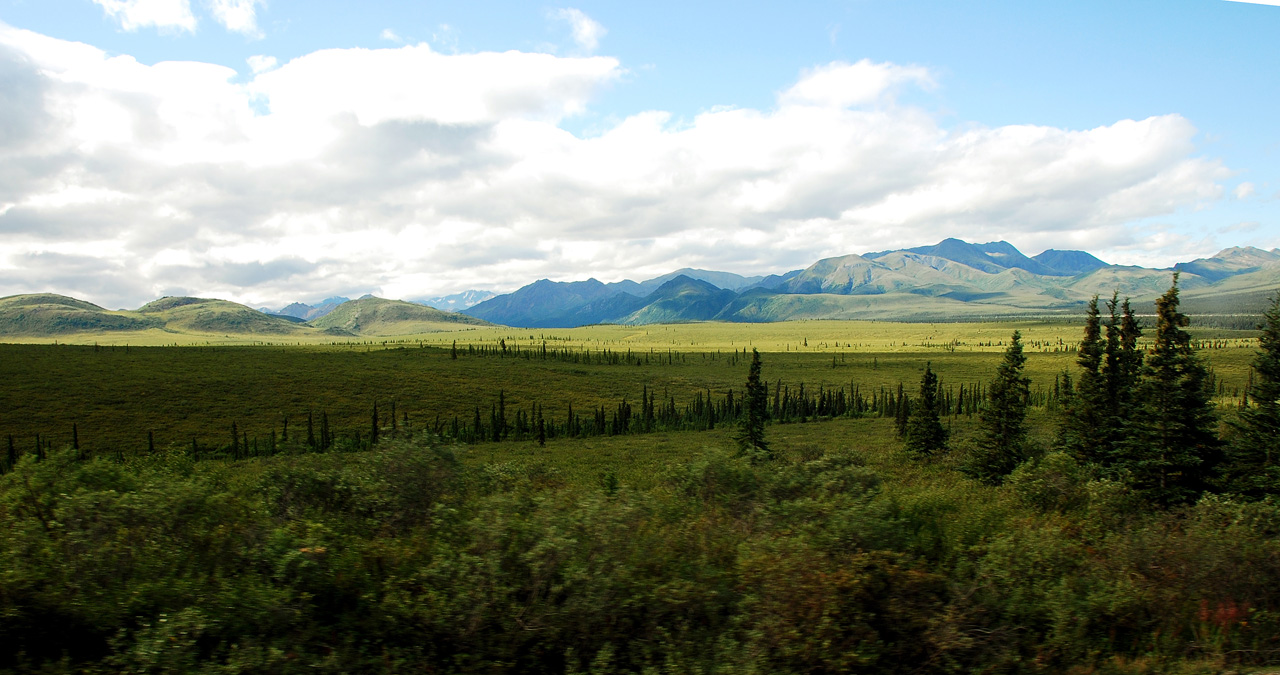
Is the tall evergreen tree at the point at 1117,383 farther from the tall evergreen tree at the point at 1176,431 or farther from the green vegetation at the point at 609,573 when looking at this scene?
the green vegetation at the point at 609,573

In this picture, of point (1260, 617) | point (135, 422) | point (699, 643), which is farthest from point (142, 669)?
point (135, 422)

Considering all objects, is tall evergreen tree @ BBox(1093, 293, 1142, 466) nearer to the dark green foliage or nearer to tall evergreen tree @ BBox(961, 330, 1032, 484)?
tall evergreen tree @ BBox(961, 330, 1032, 484)

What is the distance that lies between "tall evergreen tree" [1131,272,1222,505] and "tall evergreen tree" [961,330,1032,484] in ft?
31.6

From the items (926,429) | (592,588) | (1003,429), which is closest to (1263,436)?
(1003,429)

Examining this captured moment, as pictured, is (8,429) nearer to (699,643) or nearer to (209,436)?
(209,436)

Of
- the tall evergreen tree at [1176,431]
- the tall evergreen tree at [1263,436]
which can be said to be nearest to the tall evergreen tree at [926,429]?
the tall evergreen tree at [1263,436]

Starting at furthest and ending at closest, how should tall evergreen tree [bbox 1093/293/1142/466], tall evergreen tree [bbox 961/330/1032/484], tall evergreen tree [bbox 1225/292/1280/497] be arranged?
tall evergreen tree [bbox 961/330/1032/484] < tall evergreen tree [bbox 1093/293/1142/466] < tall evergreen tree [bbox 1225/292/1280/497]

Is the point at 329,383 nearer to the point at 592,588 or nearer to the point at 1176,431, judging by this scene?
the point at 592,588

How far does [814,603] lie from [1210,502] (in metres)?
11.5

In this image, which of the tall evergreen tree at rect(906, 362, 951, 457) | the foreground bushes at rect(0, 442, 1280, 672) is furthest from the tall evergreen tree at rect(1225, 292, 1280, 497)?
the tall evergreen tree at rect(906, 362, 951, 457)

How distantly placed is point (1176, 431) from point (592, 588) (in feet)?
74.5

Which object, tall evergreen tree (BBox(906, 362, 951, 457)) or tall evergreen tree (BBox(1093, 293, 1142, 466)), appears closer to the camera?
tall evergreen tree (BBox(1093, 293, 1142, 466))

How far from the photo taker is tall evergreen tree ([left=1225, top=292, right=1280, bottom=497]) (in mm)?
19391

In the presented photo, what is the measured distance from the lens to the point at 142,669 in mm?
5969
